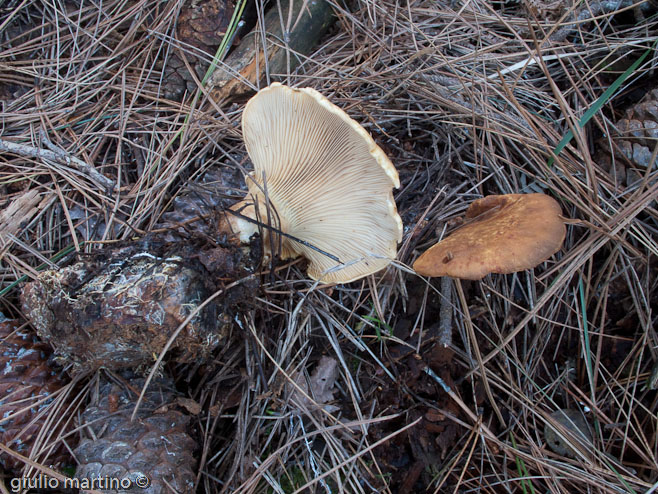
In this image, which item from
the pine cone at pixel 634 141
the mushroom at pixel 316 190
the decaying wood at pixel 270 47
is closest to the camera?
the mushroom at pixel 316 190

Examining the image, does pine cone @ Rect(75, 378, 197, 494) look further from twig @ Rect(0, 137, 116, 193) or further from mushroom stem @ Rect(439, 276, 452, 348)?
mushroom stem @ Rect(439, 276, 452, 348)

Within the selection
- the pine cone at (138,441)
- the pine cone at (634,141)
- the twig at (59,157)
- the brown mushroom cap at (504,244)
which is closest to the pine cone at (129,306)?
the pine cone at (138,441)

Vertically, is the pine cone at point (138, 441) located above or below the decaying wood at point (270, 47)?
below

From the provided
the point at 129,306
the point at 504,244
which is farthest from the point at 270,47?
the point at 504,244

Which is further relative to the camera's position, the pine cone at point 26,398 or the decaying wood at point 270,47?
the decaying wood at point 270,47

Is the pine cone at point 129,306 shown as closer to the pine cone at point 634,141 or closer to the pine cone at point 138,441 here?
the pine cone at point 138,441

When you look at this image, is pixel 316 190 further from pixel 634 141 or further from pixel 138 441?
pixel 634 141
